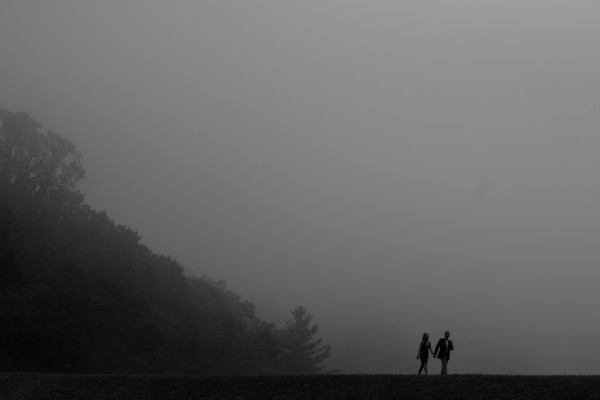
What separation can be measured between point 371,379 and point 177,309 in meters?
49.4

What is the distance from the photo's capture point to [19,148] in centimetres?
7075

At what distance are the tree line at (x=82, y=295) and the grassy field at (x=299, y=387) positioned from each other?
22533 millimetres

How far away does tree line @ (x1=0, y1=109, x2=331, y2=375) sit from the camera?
52.8m

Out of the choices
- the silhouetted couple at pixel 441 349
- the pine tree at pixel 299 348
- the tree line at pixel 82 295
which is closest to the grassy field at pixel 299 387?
the silhouetted couple at pixel 441 349

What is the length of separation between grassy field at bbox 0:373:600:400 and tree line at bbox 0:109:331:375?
2253 centimetres

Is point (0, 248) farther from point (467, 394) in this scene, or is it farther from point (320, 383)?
point (467, 394)

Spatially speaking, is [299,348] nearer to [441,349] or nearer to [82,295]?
[82,295]

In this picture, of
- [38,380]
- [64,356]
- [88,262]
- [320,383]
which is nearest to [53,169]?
[88,262]

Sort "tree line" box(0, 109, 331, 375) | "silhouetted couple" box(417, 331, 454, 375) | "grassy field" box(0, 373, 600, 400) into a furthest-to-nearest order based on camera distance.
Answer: "tree line" box(0, 109, 331, 375) < "silhouetted couple" box(417, 331, 454, 375) < "grassy field" box(0, 373, 600, 400)

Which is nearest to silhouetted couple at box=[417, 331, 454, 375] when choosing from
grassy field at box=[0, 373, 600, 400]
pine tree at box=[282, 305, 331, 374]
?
grassy field at box=[0, 373, 600, 400]

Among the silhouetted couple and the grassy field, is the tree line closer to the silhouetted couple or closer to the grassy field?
the grassy field

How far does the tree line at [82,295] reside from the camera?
52.8 meters

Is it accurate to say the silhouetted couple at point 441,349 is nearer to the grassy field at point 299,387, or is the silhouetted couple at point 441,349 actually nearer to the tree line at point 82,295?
the grassy field at point 299,387

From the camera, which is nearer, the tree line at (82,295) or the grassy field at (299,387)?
the grassy field at (299,387)
